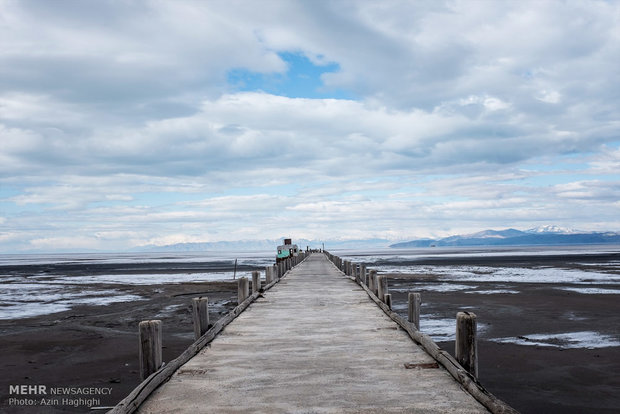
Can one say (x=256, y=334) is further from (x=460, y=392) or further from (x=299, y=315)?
(x=460, y=392)

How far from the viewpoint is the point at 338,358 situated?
8.17 metres

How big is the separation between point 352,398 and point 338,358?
211cm

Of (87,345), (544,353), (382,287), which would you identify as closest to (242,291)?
(382,287)

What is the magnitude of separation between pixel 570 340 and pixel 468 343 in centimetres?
977

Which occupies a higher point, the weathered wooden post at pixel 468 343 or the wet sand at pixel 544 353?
the weathered wooden post at pixel 468 343

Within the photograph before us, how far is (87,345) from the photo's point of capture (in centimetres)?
1568

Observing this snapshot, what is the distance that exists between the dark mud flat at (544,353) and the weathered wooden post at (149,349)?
656 cm

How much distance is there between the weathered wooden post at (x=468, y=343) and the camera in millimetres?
7168

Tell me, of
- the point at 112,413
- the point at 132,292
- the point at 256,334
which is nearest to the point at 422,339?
the point at 256,334

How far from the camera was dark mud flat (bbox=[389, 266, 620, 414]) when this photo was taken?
1002cm

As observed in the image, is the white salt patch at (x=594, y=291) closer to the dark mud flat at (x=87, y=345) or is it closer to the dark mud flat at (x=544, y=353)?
the dark mud flat at (x=544, y=353)

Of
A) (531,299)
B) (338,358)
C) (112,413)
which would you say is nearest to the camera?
(112,413)

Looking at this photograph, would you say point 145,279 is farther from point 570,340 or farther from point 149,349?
point 149,349
